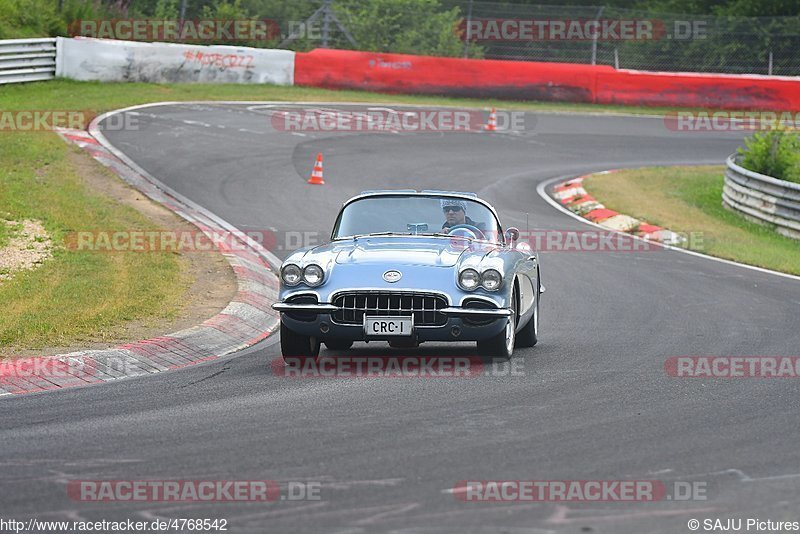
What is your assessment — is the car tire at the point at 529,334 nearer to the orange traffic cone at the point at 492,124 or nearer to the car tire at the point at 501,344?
the car tire at the point at 501,344

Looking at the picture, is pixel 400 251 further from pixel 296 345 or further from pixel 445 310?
pixel 296 345

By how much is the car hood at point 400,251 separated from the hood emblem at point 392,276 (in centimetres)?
11

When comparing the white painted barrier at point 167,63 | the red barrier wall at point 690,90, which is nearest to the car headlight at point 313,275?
the white painted barrier at point 167,63

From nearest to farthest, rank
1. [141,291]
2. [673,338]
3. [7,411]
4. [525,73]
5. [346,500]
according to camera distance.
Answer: [346,500]
[7,411]
[673,338]
[141,291]
[525,73]

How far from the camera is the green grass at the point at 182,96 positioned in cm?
2491

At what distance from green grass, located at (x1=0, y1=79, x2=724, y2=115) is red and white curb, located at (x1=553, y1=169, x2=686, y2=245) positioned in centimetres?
869

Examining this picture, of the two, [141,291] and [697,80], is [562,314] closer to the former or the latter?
[141,291]

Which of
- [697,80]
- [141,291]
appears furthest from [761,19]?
[141,291]

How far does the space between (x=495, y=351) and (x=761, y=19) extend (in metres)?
28.5

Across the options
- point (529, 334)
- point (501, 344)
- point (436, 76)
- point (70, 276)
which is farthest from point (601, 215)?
point (436, 76)

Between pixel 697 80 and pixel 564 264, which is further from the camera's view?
pixel 697 80

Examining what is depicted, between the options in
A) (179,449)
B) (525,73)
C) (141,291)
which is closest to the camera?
(179,449)

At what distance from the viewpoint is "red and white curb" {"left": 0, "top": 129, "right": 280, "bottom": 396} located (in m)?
8.33

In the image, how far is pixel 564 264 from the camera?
15664 mm
